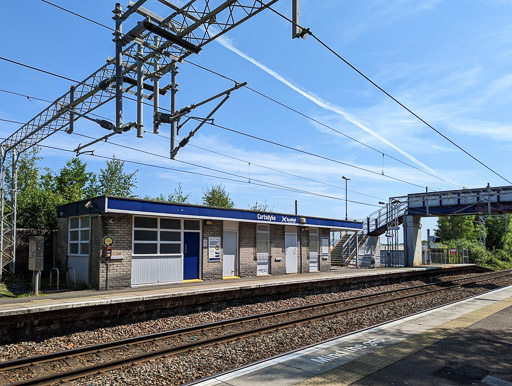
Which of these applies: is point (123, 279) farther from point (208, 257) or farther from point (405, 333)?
point (405, 333)

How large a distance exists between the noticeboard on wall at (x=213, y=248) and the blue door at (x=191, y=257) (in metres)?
0.63

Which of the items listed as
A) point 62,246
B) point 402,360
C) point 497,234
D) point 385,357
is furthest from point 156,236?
point 497,234

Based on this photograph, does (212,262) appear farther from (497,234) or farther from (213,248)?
(497,234)

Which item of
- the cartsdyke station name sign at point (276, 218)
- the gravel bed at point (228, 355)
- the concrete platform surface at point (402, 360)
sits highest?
the cartsdyke station name sign at point (276, 218)

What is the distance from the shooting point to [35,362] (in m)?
7.66

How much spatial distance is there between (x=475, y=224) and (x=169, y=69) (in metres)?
59.2

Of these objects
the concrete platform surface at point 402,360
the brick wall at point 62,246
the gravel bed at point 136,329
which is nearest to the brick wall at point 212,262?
the gravel bed at point 136,329

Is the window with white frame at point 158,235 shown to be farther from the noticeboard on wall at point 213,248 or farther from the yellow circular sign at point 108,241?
the noticeboard on wall at point 213,248

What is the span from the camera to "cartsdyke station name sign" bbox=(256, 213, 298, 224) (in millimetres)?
19587

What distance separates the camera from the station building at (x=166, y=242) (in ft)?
47.5

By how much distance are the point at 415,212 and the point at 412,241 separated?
2.49m

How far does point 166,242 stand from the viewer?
1630 cm

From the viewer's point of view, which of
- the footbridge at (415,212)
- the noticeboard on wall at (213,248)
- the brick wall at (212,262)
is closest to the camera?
the brick wall at (212,262)

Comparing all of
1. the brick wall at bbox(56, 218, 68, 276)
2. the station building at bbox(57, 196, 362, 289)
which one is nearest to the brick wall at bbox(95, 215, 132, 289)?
the station building at bbox(57, 196, 362, 289)
